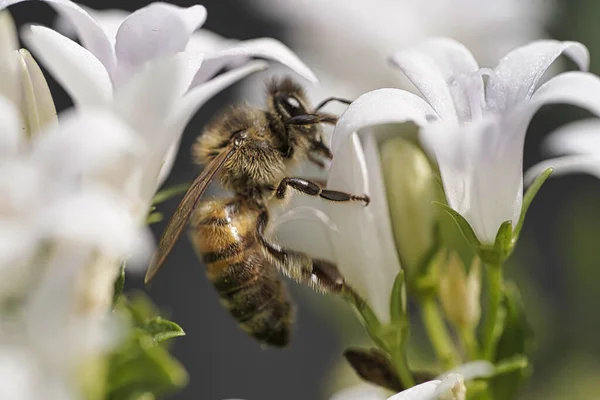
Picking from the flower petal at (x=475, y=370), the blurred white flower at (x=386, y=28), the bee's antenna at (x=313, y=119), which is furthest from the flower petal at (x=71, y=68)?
the blurred white flower at (x=386, y=28)

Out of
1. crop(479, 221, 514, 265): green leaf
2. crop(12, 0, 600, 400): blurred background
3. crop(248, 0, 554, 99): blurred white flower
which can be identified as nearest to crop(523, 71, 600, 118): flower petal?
crop(479, 221, 514, 265): green leaf

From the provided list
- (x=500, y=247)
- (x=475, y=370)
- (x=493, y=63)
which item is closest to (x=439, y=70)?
(x=500, y=247)

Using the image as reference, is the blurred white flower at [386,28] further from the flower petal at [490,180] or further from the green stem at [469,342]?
the flower petal at [490,180]

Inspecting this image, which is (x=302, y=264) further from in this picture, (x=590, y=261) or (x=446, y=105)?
(x=590, y=261)

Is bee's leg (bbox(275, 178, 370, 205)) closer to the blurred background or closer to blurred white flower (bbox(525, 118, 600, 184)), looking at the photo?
blurred white flower (bbox(525, 118, 600, 184))

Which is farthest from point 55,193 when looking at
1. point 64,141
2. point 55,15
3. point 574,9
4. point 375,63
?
point 55,15

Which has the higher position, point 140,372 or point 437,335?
point 140,372

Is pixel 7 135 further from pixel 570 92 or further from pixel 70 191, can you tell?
pixel 570 92

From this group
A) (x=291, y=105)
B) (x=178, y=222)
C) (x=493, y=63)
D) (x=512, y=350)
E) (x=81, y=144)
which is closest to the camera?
(x=81, y=144)
